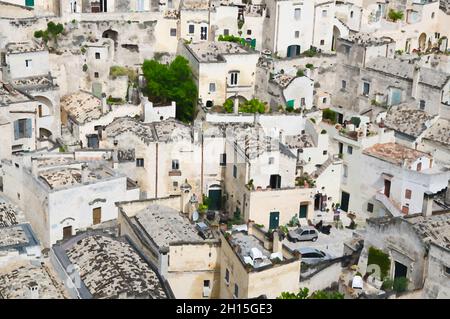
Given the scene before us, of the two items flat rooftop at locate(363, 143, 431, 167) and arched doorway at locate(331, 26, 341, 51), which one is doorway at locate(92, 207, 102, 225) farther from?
arched doorway at locate(331, 26, 341, 51)

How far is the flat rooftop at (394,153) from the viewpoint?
46688 mm

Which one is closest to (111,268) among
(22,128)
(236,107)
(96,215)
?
(96,215)

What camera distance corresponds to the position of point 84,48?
56875 mm

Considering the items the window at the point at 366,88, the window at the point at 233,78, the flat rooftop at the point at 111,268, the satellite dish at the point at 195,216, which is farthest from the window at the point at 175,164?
the window at the point at 366,88

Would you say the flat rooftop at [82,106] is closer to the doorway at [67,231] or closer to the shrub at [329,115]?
the doorway at [67,231]

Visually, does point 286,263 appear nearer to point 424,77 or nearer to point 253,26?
point 424,77

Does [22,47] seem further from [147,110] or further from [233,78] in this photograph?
[233,78]

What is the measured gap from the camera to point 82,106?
53.9 m

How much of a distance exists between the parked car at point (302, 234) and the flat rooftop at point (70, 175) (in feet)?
32.4

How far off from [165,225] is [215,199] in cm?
1077

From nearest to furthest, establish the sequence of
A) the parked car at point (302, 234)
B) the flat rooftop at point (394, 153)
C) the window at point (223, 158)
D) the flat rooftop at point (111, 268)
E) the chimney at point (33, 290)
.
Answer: the chimney at point (33, 290) < the flat rooftop at point (111, 268) < the parked car at point (302, 234) < the flat rooftop at point (394, 153) < the window at point (223, 158)

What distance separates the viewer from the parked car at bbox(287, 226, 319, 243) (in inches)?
1767
